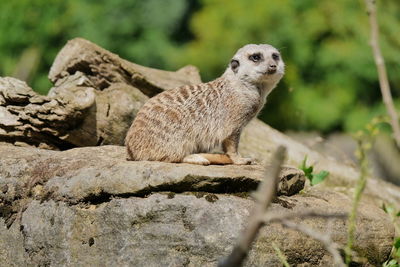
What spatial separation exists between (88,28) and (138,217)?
13.6 meters

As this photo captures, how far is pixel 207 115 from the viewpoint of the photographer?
4.75m

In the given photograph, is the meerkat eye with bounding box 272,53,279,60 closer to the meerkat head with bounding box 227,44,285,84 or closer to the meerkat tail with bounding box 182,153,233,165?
the meerkat head with bounding box 227,44,285,84

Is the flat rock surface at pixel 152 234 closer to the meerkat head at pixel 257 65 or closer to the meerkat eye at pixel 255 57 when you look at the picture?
the meerkat head at pixel 257 65

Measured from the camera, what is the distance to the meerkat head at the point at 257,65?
4945mm

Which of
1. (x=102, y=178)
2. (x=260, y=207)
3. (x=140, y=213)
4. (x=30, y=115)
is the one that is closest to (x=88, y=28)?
(x=30, y=115)

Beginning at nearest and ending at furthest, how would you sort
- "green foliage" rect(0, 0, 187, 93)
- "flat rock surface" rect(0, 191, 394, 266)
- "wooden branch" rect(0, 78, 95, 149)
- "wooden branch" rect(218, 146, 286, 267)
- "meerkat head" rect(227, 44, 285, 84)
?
"wooden branch" rect(218, 146, 286, 267) < "flat rock surface" rect(0, 191, 394, 266) < "meerkat head" rect(227, 44, 285, 84) < "wooden branch" rect(0, 78, 95, 149) < "green foliage" rect(0, 0, 187, 93)

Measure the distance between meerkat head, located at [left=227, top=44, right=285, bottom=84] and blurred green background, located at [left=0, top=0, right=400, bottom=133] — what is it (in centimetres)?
804

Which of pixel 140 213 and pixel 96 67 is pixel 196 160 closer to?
pixel 140 213

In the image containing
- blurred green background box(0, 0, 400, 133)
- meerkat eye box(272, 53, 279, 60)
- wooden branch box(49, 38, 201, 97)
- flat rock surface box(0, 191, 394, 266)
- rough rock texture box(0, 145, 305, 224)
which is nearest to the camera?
flat rock surface box(0, 191, 394, 266)

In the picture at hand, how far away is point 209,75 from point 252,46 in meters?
9.95

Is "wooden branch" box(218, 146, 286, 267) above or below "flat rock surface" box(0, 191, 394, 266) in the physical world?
above

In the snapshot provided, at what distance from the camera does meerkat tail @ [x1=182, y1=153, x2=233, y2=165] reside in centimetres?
444

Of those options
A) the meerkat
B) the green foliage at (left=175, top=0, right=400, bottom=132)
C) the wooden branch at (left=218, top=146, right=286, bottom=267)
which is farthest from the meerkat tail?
the green foliage at (left=175, top=0, right=400, bottom=132)

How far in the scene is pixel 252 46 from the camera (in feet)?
16.9
